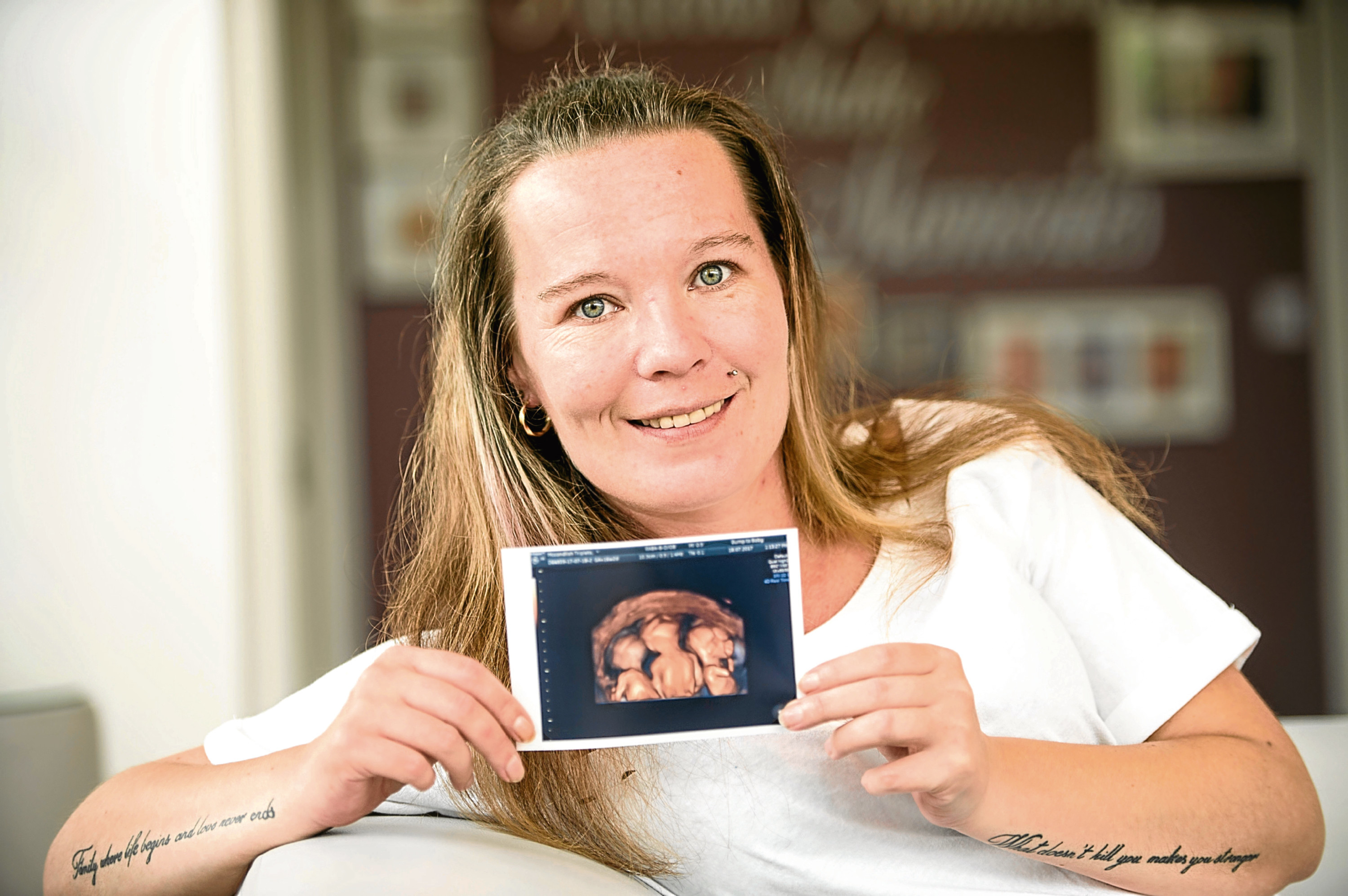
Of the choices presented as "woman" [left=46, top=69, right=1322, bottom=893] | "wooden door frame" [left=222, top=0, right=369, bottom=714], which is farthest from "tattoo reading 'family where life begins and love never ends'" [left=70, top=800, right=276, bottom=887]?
"wooden door frame" [left=222, top=0, right=369, bottom=714]

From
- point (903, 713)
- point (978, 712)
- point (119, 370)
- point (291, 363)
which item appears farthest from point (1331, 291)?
point (119, 370)

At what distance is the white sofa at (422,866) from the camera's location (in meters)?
0.98

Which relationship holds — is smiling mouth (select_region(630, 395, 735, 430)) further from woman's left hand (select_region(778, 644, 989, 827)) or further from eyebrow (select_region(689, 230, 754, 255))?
woman's left hand (select_region(778, 644, 989, 827))

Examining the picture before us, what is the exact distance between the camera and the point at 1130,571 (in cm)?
125

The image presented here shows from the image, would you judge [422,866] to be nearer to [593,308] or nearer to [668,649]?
[668,649]

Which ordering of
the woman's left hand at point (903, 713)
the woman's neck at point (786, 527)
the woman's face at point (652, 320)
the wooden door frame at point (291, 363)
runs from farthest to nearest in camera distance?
the wooden door frame at point (291, 363)
the woman's neck at point (786, 527)
the woman's face at point (652, 320)
the woman's left hand at point (903, 713)

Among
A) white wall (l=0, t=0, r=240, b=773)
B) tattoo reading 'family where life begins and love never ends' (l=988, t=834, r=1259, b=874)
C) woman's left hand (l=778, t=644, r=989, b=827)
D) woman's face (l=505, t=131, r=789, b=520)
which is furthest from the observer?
white wall (l=0, t=0, r=240, b=773)

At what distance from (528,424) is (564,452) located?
0.06m

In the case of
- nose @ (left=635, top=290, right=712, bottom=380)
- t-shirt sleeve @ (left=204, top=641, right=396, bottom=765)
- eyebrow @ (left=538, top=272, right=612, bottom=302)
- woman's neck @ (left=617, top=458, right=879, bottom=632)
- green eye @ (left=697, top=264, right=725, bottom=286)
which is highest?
green eye @ (left=697, top=264, right=725, bottom=286)

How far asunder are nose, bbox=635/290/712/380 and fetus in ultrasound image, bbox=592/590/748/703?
0.25 metres

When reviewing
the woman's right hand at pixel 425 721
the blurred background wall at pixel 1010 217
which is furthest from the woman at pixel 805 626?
the blurred background wall at pixel 1010 217

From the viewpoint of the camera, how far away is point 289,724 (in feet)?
4.04

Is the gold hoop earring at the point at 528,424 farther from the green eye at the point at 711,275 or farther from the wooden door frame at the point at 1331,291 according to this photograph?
the wooden door frame at the point at 1331,291

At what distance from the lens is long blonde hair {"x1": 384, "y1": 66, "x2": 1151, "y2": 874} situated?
4.00ft
